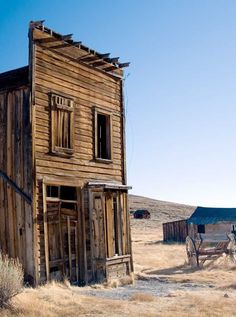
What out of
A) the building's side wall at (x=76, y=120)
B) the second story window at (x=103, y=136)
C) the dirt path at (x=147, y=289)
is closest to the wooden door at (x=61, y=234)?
the building's side wall at (x=76, y=120)

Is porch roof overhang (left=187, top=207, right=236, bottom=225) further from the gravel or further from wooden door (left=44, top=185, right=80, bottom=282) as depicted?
wooden door (left=44, top=185, right=80, bottom=282)

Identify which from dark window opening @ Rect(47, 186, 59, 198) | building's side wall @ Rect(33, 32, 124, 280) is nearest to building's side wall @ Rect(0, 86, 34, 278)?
building's side wall @ Rect(33, 32, 124, 280)

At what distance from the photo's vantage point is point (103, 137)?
1573 centimetres

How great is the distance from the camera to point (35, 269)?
38.3ft

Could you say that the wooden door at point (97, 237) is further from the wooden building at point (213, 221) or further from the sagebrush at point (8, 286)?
the wooden building at point (213, 221)

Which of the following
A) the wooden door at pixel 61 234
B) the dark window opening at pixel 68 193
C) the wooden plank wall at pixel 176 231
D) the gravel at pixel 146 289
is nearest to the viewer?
the gravel at pixel 146 289

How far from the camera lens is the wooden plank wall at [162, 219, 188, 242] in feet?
123

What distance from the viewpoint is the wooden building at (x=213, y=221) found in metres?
35.5

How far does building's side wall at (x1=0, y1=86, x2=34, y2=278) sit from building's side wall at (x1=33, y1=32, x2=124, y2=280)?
10.7 inches

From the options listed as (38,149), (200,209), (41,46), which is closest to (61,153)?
(38,149)

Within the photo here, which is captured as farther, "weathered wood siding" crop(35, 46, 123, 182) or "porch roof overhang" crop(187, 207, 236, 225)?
"porch roof overhang" crop(187, 207, 236, 225)

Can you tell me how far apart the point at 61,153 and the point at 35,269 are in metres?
3.36

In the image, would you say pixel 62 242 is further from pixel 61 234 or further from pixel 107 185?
pixel 107 185

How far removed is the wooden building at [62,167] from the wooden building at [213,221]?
71.2 feet
